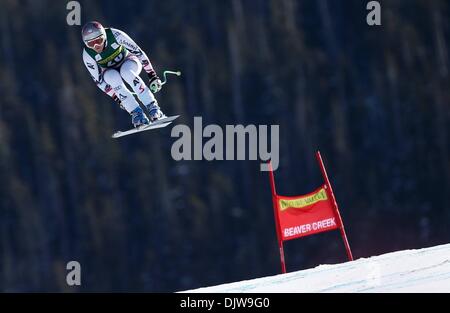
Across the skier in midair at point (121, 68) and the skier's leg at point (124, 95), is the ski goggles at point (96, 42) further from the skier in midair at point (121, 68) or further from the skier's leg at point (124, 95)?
the skier's leg at point (124, 95)

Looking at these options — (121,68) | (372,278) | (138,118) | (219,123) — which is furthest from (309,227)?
(219,123)

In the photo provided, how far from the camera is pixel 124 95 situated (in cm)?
1201

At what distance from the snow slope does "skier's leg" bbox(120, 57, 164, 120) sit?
2.50 metres

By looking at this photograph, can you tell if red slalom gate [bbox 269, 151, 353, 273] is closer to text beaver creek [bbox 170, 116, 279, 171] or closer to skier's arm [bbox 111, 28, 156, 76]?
skier's arm [bbox 111, 28, 156, 76]

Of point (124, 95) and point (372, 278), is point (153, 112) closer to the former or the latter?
point (124, 95)

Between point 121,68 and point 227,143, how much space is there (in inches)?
1266

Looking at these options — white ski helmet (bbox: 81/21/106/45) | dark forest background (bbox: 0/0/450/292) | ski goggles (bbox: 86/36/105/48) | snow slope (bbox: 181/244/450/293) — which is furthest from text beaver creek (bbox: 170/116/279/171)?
snow slope (bbox: 181/244/450/293)

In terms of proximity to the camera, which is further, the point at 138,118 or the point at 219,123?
the point at 219,123

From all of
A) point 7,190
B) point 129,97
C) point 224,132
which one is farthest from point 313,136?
point 129,97

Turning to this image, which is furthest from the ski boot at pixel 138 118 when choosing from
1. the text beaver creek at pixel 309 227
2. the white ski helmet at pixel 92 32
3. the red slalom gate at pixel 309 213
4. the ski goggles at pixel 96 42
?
the text beaver creek at pixel 309 227

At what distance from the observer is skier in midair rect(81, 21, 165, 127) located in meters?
11.9

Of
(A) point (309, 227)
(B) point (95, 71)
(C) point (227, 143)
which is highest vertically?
(B) point (95, 71)

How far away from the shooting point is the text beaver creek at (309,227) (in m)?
11.7

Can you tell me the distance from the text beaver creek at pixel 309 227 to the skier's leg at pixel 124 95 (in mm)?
1920
